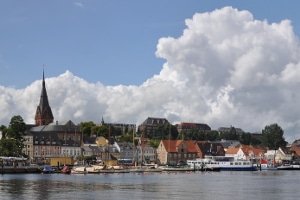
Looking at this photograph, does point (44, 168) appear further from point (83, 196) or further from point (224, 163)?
point (83, 196)

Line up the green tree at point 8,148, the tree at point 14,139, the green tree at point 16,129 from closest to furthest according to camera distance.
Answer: the green tree at point 8,148 → the tree at point 14,139 → the green tree at point 16,129

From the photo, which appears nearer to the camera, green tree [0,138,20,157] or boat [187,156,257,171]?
green tree [0,138,20,157]

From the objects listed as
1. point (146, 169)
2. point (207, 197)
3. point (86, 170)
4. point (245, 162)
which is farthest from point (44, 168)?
point (207, 197)

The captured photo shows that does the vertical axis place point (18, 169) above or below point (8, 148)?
below

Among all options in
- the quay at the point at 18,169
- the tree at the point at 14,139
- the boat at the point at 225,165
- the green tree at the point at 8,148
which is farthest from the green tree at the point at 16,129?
the boat at the point at 225,165

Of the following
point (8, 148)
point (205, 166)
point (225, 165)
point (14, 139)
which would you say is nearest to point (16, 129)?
point (14, 139)

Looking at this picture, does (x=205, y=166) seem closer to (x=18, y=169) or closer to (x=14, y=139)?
(x=18, y=169)

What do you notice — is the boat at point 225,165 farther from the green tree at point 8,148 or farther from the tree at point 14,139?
the green tree at point 8,148

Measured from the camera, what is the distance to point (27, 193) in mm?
71750

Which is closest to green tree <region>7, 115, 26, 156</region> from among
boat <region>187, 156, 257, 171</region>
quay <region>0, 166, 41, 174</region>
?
quay <region>0, 166, 41, 174</region>

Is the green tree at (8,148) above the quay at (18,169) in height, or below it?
above

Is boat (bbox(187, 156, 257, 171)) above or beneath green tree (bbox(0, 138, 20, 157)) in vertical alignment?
beneath

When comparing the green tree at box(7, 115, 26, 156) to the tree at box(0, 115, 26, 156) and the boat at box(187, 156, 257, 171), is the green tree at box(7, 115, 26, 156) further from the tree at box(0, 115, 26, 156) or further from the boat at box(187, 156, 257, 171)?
the boat at box(187, 156, 257, 171)


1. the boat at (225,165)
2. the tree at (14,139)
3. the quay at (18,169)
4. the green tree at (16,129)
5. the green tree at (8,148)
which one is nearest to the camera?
the quay at (18,169)
